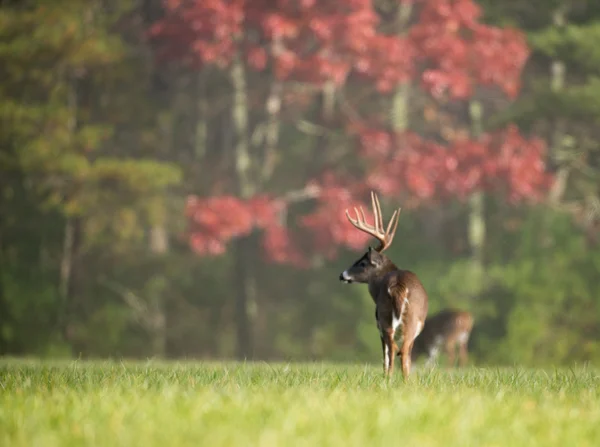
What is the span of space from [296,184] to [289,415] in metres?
18.7

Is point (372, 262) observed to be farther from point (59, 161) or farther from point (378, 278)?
point (59, 161)

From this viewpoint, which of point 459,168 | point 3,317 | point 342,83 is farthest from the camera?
point 342,83

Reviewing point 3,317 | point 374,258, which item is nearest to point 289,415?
point 374,258

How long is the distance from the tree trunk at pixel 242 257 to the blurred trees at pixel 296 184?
4cm

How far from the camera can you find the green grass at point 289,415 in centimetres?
619

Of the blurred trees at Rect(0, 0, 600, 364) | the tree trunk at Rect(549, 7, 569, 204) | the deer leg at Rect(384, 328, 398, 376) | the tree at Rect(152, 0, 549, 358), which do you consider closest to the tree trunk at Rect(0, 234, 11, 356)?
the blurred trees at Rect(0, 0, 600, 364)

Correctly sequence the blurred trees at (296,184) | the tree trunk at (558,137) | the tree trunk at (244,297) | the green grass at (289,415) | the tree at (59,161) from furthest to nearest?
the tree trunk at (558,137) < the tree trunk at (244,297) < the tree at (59,161) < the blurred trees at (296,184) < the green grass at (289,415)

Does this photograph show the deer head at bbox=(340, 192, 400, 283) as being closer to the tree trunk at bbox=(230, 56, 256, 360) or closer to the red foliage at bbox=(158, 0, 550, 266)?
the red foliage at bbox=(158, 0, 550, 266)

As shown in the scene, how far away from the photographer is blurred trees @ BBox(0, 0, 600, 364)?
22.0 m

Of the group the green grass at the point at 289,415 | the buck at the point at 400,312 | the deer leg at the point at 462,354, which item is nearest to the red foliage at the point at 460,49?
the deer leg at the point at 462,354

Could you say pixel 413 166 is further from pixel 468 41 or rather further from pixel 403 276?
pixel 403 276

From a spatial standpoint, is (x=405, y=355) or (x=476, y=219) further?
(x=476, y=219)

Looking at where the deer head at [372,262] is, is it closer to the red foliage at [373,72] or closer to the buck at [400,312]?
the buck at [400,312]

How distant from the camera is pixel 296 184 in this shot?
1000 inches
